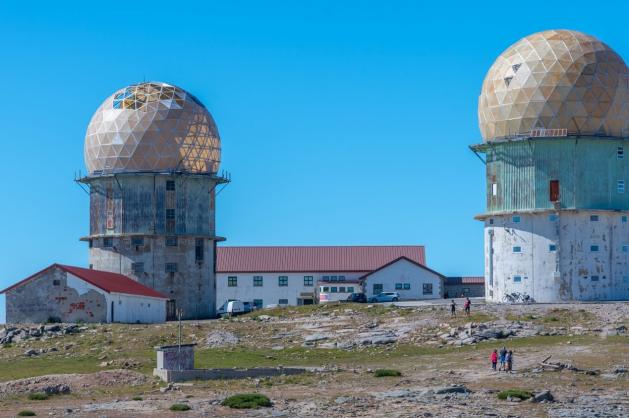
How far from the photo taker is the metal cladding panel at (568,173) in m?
75.1

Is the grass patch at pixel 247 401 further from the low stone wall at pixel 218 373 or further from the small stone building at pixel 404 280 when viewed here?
the small stone building at pixel 404 280

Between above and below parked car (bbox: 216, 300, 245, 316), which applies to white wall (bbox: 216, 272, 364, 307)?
above

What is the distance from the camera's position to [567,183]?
75.1m

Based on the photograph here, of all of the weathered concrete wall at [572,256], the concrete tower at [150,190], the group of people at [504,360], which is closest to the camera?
the group of people at [504,360]

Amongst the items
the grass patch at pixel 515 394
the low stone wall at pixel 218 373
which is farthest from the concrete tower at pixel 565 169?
the grass patch at pixel 515 394

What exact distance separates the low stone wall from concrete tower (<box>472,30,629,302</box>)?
24205 mm

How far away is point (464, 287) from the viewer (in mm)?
104312

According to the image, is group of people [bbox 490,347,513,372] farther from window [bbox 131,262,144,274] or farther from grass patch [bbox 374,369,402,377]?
window [bbox 131,262,144,274]

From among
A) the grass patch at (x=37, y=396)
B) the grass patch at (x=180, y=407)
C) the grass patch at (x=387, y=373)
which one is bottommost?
the grass patch at (x=180, y=407)

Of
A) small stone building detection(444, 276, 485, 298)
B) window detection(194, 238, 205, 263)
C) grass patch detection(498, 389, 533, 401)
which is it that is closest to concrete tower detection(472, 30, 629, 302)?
window detection(194, 238, 205, 263)

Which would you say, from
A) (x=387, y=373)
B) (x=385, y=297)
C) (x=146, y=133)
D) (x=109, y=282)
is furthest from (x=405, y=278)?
(x=387, y=373)

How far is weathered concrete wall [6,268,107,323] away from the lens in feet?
258

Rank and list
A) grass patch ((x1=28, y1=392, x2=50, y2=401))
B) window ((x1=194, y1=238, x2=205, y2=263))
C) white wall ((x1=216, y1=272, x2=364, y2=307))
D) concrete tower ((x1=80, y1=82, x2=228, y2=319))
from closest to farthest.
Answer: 1. grass patch ((x1=28, y1=392, x2=50, y2=401))
2. concrete tower ((x1=80, y1=82, x2=228, y2=319))
3. window ((x1=194, y1=238, x2=205, y2=263))
4. white wall ((x1=216, y1=272, x2=364, y2=307))

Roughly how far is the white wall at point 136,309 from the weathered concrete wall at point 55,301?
2.85 ft
